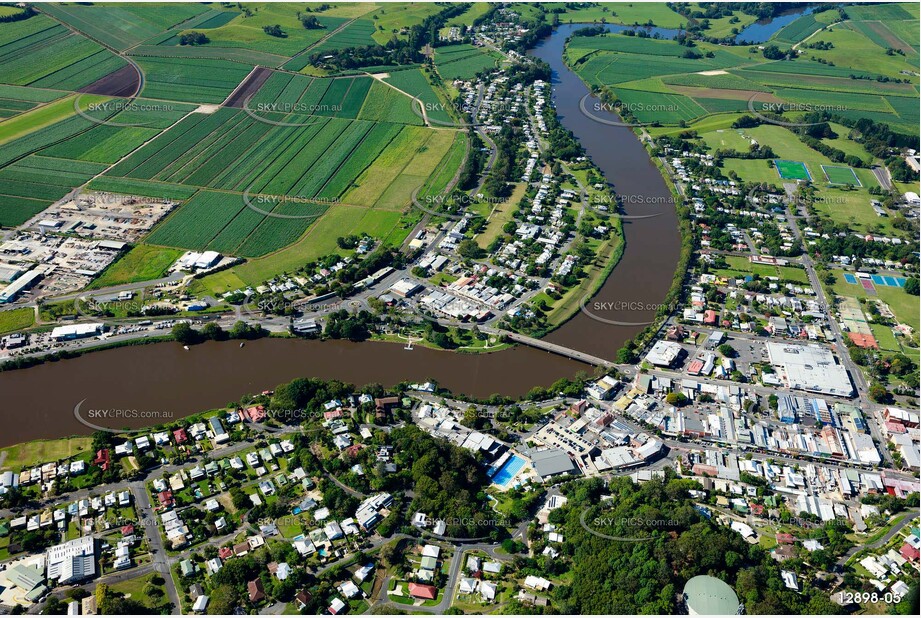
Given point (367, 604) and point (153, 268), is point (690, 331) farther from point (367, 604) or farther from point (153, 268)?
point (153, 268)

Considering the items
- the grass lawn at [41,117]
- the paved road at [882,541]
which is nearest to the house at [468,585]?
the paved road at [882,541]

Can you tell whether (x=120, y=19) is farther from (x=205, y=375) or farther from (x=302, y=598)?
(x=302, y=598)

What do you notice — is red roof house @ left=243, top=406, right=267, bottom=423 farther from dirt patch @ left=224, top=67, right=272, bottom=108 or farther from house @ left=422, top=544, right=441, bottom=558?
dirt patch @ left=224, top=67, right=272, bottom=108

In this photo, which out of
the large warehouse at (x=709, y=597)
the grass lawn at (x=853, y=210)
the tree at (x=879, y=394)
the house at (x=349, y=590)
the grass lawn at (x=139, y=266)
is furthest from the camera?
the grass lawn at (x=853, y=210)

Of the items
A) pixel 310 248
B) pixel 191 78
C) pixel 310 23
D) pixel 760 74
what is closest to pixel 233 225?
pixel 310 248

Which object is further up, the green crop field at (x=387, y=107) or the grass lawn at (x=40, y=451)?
the green crop field at (x=387, y=107)

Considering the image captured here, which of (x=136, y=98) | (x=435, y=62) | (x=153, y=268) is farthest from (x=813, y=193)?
(x=136, y=98)

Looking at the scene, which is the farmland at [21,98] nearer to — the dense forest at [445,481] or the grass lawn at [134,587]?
the grass lawn at [134,587]
